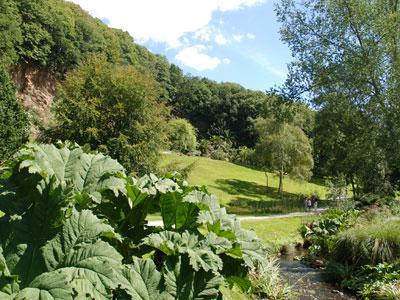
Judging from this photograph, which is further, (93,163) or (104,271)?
(93,163)

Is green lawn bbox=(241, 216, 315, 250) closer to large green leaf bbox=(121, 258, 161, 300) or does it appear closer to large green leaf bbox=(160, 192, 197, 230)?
large green leaf bbox=(160, 192, 197, 230)

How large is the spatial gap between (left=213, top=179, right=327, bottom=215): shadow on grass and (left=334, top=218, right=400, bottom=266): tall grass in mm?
16771

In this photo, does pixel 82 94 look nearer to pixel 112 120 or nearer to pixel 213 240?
pixel 112 120

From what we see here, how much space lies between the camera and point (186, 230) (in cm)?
334

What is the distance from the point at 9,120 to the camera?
81.9 ft

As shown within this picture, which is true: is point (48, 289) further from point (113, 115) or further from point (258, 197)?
point (258, 197)

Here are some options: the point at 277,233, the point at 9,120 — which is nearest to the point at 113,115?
the point at 277,233

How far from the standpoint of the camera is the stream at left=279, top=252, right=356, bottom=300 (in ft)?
26.0

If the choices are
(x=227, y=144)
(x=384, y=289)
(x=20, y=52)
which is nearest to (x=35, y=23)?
(x=20, y=52)

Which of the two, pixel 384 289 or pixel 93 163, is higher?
pixel 93 163

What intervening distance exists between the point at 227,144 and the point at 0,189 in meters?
62.7

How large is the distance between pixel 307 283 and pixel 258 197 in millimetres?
28916

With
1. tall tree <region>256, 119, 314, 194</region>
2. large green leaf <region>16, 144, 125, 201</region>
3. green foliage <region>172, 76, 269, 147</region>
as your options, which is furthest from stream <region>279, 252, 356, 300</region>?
green foliage <region>172, 76, 269, 147</region>

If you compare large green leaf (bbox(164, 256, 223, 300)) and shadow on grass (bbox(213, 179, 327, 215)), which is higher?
large green leaf (bbox(164, 256, 223, 300))
